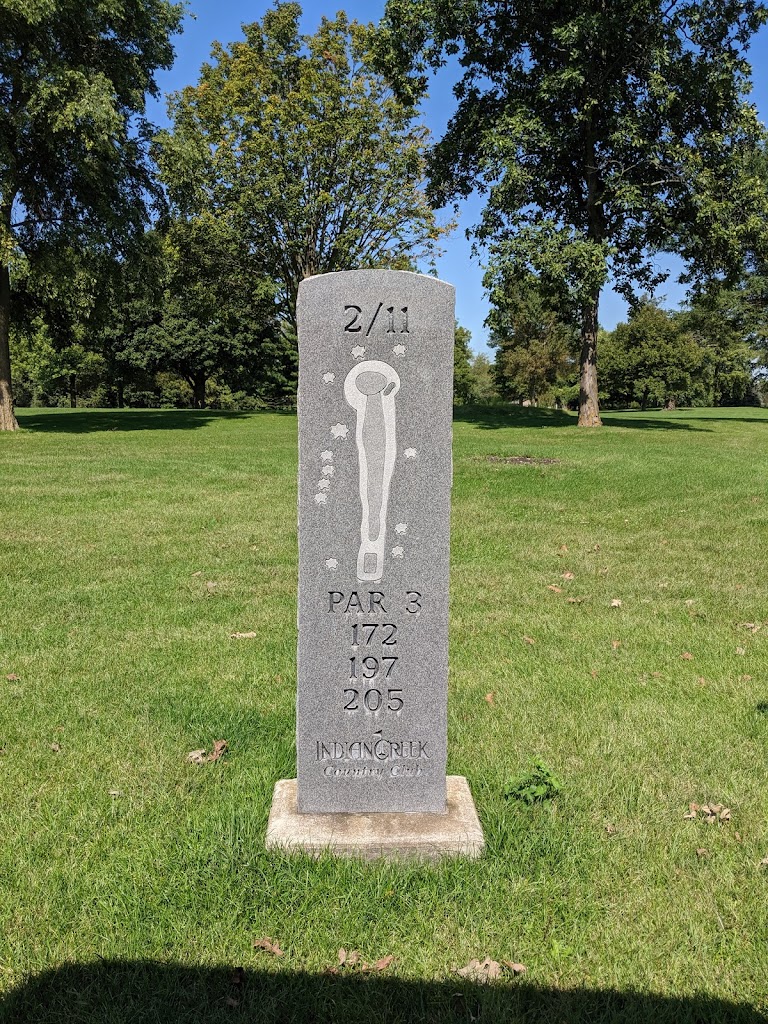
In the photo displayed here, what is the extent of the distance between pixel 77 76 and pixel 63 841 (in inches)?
885

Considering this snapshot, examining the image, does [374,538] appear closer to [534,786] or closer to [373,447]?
[373,447]

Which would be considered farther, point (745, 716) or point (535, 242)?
point (535, 242)

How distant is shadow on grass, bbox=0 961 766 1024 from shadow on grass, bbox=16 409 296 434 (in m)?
22.8

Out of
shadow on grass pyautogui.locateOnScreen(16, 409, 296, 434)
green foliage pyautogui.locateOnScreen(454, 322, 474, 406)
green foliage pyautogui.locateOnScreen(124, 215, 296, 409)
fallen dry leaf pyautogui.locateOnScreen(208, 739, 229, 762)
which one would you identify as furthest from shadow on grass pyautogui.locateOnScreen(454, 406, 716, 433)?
green foliage pyautogui.locateOnScreen(454, 322, 474, 406)

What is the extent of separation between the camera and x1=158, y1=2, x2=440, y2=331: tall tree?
29.5 m

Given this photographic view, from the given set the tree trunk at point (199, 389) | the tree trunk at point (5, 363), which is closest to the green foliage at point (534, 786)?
the tree trunk at point (5, 363)

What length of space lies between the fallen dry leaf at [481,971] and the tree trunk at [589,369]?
23.0 m

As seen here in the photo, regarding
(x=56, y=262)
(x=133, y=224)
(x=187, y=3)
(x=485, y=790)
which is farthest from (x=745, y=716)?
(x=187, y=3)

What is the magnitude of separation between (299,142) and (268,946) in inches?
1257

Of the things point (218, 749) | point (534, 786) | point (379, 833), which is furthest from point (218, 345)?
point (379, 833)

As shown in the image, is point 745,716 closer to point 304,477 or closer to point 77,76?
point 304,477

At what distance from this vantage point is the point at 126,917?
8.90ft

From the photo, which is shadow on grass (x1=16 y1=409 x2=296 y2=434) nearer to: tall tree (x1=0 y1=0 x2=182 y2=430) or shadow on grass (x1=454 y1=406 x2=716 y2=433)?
tall tree (x1=0 y1=0 x2=182 y2=430)

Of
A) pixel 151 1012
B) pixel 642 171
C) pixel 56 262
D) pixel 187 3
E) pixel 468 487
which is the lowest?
pixel 151 1012
